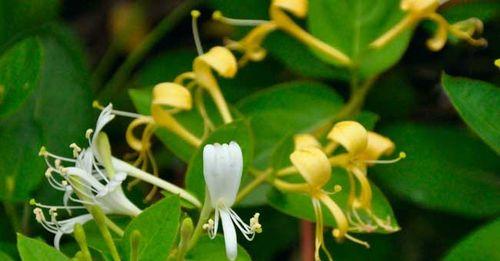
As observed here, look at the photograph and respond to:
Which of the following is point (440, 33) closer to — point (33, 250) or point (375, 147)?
point (375, 147)

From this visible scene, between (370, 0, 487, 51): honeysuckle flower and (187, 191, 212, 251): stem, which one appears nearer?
(187, 191, 212, 251): stem

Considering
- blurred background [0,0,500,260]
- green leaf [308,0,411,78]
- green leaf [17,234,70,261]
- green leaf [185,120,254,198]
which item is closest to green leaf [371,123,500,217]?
blurred background [0,0,500,260]

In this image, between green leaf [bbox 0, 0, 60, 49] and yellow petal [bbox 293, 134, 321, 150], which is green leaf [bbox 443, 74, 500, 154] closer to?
yellow petal [bbox 293, 134, 321, 150]

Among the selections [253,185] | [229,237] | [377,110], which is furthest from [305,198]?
[377,110]

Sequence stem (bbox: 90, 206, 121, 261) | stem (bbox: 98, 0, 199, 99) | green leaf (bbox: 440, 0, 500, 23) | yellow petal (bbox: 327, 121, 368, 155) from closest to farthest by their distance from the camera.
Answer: stem (bbox: 90, 206, 121, 261), yellow petal (bbox: 327, 121, 368, 155), green leaf (bbox: 440, 0, 500, 23), stem (bbox: 98, 0, 199, 99)

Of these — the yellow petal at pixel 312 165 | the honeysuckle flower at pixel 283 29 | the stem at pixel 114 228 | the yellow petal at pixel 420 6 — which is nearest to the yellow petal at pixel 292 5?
the honeysuckle flower at pixel 283 29

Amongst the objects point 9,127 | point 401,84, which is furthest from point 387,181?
point 9,127

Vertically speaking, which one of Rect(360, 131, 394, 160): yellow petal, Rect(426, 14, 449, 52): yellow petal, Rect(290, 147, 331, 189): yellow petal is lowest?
Rect(360, 131, 394, 160): yellow petal
